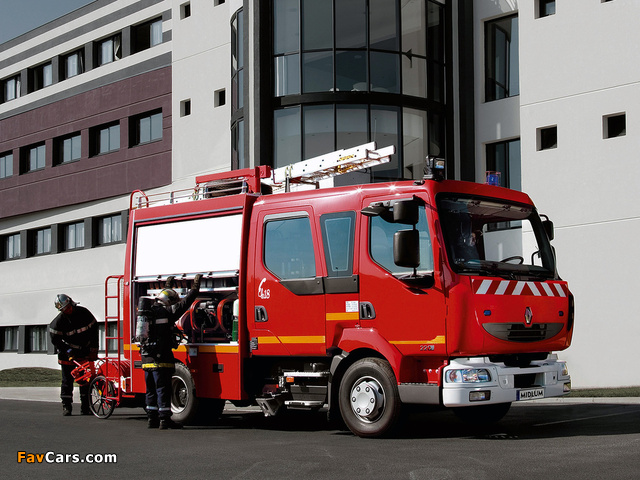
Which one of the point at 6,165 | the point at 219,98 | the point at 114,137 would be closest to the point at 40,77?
the point at 6,165

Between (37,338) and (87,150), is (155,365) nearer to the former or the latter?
(87,150)

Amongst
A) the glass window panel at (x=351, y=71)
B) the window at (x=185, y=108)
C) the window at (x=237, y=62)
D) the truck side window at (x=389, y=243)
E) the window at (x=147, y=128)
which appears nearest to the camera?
the truck side window at (x=389, y=243)

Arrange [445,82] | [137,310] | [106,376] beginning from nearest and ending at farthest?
[137,310] → [106,376] → [445,82]

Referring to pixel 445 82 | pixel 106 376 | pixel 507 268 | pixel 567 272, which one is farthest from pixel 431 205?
pixel 445 82

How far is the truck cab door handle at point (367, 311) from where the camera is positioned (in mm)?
10084

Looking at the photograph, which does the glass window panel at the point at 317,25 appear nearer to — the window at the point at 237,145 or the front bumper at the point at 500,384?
the window at the point at 237,145

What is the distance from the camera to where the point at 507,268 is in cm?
1001

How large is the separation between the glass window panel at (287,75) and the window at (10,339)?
1846 centimetres

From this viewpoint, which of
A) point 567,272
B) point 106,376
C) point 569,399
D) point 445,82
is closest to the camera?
point 106,376

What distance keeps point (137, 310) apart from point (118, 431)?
1.71m

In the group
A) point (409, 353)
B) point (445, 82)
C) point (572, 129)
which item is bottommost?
point (409, 353)

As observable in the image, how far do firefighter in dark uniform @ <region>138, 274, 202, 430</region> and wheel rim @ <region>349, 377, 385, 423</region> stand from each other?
2.74m

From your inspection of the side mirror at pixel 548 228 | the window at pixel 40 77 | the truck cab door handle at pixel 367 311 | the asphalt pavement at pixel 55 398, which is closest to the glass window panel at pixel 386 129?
the asphalt pavement at pixel 55 398

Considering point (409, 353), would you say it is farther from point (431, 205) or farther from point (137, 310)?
point (137, 310)
